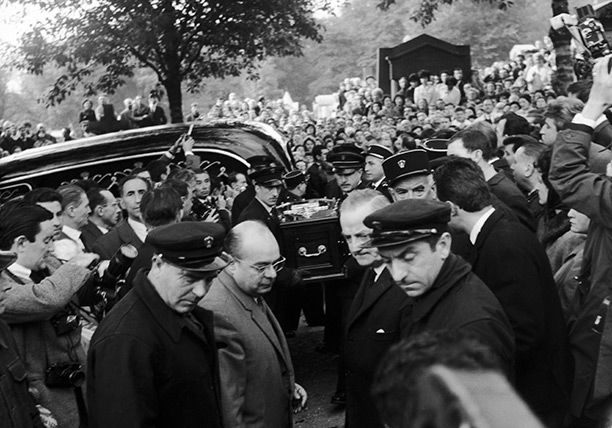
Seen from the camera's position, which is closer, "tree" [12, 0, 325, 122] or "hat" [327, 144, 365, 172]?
"hat" [327, 144, 365, 172]

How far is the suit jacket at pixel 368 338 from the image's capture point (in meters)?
4.24

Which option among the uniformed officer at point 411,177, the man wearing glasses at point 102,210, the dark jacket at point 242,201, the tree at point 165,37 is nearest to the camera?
the uniformed officer at point 411,177

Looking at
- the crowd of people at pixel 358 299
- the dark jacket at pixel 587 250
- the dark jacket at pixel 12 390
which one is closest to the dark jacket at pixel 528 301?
the crowd of people at pixel 358 299

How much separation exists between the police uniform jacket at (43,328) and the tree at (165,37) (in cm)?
988

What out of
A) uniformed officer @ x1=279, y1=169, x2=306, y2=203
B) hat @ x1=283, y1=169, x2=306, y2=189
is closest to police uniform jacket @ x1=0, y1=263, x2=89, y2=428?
uniformed officer @ x1=279, y1=169, x2=306, y2=203

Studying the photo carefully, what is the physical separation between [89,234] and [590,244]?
405 centimetres

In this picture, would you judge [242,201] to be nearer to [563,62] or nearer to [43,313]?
[43,313]

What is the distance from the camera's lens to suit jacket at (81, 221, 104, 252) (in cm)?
688

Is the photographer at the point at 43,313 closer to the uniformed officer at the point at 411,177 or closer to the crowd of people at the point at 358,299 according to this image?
the crowd of people at the point at 358,299

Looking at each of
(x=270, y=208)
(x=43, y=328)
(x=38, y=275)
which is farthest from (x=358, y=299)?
(x=270, y=208)

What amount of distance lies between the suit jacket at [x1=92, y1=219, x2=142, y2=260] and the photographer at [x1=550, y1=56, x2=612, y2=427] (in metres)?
3.13

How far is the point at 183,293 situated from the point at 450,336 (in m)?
2.11

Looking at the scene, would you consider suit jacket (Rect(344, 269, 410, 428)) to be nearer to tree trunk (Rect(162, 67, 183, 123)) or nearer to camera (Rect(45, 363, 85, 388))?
camera (Rect(45, 363, 85, 388))

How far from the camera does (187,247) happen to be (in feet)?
11.6
